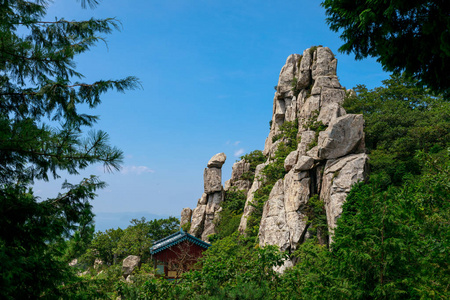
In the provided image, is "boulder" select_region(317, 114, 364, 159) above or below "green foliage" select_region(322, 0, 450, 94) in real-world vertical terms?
above

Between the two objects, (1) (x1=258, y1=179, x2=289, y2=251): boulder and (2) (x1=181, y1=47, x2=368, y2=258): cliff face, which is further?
(1) (x1=258, y1=179, x2=289, y2=251): boulder

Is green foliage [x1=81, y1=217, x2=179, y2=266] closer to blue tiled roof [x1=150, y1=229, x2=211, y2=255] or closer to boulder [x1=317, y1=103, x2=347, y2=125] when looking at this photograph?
blue tiled roof [x1=150, y1=229, x2=211, y2=255]

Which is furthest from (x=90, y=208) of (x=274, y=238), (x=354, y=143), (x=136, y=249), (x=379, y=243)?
(x=136, y=249)

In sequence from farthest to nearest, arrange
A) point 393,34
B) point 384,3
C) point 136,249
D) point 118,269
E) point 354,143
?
point 136,249 → point 118,269 → point 354,143 → point 393,34 → point 384,3

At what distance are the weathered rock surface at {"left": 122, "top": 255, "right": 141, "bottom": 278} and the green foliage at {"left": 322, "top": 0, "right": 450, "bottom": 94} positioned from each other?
23.5 metres

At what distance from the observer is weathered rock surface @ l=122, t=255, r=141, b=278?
23.8 metres

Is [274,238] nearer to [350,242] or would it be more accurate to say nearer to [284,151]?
[284,151]

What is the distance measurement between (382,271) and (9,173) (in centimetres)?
609

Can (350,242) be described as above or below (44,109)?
below

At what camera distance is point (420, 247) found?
15.9 feet

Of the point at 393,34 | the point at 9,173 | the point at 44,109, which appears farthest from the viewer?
the point at 44,109

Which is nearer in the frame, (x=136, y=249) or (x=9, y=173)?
(x=9, y=173)

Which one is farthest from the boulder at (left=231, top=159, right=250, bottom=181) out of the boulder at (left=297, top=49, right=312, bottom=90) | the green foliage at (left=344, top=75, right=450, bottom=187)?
the green foliage at (left=344, top=75, right=450, bottom=187)

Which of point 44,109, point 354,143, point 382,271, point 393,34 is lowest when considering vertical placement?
point 382,271
